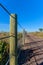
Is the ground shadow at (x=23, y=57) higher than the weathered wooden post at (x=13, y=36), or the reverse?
the weathered wooden post at (x=13, y=36)

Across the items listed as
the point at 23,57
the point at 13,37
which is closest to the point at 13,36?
the point at 13,37

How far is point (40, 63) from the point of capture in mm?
7148

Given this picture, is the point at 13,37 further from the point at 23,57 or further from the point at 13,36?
the point at 23,57

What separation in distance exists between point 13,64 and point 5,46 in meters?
1.87

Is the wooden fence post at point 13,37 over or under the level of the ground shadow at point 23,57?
over

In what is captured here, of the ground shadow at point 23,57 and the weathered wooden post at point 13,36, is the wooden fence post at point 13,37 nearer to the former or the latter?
the weathered wooden post at point 13,36

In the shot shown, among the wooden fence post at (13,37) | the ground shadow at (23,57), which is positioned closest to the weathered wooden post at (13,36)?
the wooden fence post at (13,37)

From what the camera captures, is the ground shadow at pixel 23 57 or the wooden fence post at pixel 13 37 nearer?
the wooden fence post at pixel 13 37

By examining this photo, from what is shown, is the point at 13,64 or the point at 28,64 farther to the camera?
the point at 28,64

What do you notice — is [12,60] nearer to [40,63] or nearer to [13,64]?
[13,64]

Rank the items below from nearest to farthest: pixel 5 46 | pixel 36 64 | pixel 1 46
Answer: pixel 1 46, pixel 5 46, pixel 36 64

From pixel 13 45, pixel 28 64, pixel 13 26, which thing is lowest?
pixel 28 64

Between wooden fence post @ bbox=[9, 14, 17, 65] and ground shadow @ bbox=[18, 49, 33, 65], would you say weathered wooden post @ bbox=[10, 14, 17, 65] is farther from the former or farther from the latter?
ground shadow @ bbox=[18, 49, 33, 65]

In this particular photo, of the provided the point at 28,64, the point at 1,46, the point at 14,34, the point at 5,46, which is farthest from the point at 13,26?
the point at 28,64
